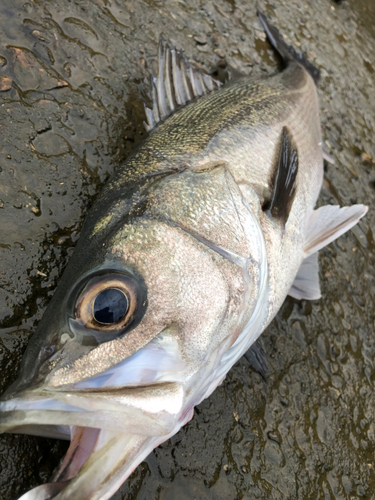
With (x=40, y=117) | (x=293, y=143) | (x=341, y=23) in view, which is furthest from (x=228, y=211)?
(x=341, y=23)

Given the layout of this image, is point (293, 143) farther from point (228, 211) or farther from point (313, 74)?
point (313, 74)

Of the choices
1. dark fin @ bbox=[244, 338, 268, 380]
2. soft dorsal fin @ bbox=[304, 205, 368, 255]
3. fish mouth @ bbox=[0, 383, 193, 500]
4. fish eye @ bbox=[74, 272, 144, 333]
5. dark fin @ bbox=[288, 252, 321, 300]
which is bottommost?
dark fin @ bbox=[244, 338, 268, 380]

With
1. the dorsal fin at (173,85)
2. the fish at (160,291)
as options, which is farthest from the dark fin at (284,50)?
the fish at (160,291)

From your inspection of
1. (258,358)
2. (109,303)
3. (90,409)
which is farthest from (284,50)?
(90,409)

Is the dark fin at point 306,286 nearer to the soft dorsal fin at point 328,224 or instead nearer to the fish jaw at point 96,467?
the soft dorsal fin at point 328,224

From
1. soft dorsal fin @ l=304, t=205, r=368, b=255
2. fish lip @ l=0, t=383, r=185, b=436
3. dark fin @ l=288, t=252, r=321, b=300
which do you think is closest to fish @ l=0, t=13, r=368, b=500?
fish lip @ l=0, t=383, r=185, b=436

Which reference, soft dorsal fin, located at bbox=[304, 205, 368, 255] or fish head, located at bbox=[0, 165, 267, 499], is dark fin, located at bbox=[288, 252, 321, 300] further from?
fish head, located at bbox=[0, 165, 267, 499]

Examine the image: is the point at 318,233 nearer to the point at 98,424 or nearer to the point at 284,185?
the point at 284,185
